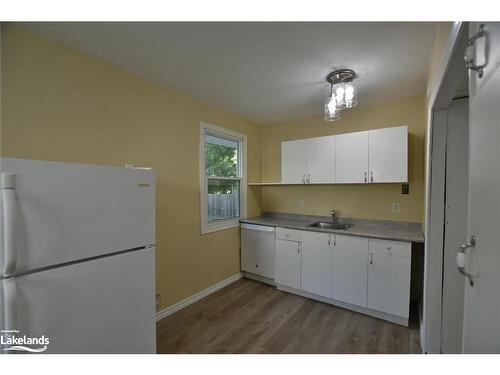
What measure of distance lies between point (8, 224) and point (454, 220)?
2.65 metres

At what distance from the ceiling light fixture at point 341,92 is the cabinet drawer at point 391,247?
1359 millimetres

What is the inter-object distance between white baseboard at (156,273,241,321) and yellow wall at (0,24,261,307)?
6 centimetres

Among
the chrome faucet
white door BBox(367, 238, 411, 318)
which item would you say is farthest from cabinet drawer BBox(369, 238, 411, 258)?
the chrome faucet

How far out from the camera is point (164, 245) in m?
2.30

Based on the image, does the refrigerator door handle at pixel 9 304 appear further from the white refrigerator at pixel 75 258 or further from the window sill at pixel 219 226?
the window sill at pixel 219 226

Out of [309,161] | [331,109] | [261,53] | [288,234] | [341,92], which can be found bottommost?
[288,234]

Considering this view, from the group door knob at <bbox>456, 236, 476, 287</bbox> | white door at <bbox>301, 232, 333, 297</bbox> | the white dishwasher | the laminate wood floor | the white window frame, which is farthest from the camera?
the white dishwasher

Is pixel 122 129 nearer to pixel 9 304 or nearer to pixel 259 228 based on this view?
pixel 9 304

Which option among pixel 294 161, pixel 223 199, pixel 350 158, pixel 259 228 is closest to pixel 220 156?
pixel 223 199

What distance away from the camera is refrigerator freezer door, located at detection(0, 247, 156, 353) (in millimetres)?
937

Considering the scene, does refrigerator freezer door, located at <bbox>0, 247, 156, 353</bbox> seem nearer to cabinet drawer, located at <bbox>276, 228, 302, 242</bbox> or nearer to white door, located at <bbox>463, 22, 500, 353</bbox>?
white door, located at <bbox>463, 22, 500, 353</bbox>

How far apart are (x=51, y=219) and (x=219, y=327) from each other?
1769 millimetres

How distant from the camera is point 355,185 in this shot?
2941 millimetres
